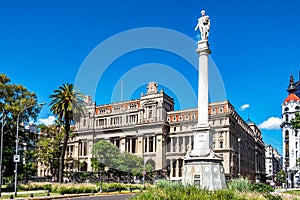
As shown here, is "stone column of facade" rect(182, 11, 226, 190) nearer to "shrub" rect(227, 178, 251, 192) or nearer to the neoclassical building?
"shrub" rect(227, 178, 251, 192)

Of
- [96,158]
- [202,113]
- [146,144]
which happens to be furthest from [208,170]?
[146,144]

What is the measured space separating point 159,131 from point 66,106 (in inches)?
1725

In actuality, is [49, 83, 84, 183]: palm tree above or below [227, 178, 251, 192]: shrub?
above

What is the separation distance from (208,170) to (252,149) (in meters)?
92.5

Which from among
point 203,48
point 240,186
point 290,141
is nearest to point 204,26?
point 203,48

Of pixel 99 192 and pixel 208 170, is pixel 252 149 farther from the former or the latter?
pixel 208 170

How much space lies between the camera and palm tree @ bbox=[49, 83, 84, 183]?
49603 millimetres

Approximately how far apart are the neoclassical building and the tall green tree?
1266 inches

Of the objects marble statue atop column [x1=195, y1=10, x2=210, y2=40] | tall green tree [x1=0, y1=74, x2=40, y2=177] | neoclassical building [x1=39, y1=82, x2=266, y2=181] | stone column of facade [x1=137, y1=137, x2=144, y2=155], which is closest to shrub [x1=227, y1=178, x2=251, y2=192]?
marble statue atop column [x1=195, y1=10, x2=210, y2=40]

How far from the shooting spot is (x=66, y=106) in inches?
1962

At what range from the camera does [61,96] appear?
166ft

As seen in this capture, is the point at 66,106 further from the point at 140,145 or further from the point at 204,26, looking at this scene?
the point at 140,145

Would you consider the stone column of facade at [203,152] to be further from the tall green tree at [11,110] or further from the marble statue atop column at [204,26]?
the tall green tree at [11,110]

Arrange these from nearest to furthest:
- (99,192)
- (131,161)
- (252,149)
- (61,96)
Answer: (99,192)
(61,96)
(131,161)
(252,149)
